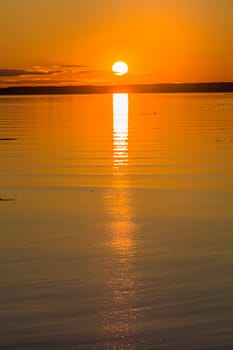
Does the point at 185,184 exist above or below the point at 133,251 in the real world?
above

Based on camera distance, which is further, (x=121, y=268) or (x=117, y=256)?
(x=117, y=256)

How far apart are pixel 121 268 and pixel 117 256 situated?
0.53 m

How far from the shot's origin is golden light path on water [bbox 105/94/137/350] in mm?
5625

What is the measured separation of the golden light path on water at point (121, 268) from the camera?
5625 millimetres

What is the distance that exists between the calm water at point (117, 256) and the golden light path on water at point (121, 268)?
1cm

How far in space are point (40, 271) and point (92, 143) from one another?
16226 mm

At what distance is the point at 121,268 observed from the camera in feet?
24.4

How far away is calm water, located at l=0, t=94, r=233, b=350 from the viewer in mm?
5684

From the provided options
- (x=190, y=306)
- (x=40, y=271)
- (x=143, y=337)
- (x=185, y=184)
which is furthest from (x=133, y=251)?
(x=185, y=184)

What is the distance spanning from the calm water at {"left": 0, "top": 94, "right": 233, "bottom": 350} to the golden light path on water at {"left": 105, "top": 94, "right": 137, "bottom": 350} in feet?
0.04

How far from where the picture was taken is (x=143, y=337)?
5535 millimetres

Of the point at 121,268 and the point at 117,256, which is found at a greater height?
the point at 117,256

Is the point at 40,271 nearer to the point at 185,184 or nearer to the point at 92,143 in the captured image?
the point at 185,184

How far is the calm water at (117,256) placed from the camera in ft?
18.6
